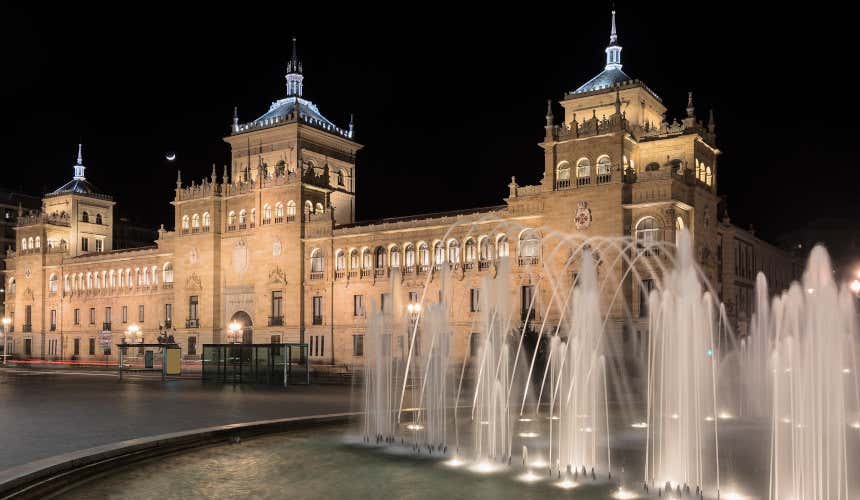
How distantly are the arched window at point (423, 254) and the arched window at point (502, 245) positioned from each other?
591 cm

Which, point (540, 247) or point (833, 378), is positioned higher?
A: point (540, 247)

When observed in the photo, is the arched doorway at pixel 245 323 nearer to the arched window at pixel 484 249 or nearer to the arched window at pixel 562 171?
the arched window at pixel 484 249

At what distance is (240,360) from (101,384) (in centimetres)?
747

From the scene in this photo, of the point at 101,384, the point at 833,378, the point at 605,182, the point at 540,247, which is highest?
the point at 605,182

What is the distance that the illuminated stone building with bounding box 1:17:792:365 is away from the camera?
49.0 meters

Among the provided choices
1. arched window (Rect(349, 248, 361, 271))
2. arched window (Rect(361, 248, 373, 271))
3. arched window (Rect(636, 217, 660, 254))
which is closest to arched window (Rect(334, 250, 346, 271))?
arched window (Rect(349, 248, 361, 271))

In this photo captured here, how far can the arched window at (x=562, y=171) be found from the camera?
1989 inches

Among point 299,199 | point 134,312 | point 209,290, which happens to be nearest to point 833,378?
point 299,199

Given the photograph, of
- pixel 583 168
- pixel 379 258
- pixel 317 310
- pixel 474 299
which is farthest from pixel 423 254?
pixel 583 168

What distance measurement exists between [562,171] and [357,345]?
20323mm

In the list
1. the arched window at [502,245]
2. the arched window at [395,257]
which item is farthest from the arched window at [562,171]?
the arched window at [395,257]

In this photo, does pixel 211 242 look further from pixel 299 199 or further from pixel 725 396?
pixel 725 396

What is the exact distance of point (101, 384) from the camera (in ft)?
140

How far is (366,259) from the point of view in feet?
201
